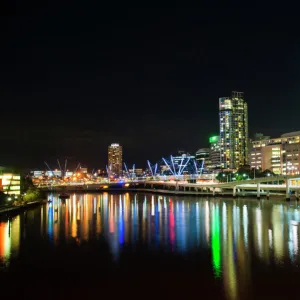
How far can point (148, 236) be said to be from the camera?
1767 cm

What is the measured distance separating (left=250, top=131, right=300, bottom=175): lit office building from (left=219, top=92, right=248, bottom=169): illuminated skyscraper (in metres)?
→ 23.6

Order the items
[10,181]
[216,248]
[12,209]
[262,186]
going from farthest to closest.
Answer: [262,186] → [10,181] → [12,209] → [216,248]

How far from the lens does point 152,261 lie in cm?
1266

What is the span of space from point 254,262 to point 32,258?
744 centimetres

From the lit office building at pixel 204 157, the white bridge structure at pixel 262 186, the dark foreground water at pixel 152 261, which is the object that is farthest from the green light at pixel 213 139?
the dark foreground water at pixel 152 261

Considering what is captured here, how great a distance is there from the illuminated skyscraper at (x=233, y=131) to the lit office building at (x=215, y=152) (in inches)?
99.1

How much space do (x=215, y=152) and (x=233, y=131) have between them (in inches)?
320

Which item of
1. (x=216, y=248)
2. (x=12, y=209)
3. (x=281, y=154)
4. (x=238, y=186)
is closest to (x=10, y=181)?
(x=12, y=209)

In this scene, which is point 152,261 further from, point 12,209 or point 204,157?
point 204,157

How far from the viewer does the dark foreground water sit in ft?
31.7

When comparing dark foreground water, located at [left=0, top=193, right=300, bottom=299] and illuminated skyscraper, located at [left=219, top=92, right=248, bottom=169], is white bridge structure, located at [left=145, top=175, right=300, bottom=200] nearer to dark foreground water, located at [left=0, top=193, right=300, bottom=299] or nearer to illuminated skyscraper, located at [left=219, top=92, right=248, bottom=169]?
dark foreground water, located at [left=0, top=193, right=300, bottom=299]

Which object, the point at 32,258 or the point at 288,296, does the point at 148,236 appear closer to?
the point at 32,258

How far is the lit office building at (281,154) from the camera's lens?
68312mm

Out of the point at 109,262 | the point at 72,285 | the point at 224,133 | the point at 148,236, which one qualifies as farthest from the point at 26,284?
the point at 224,133
